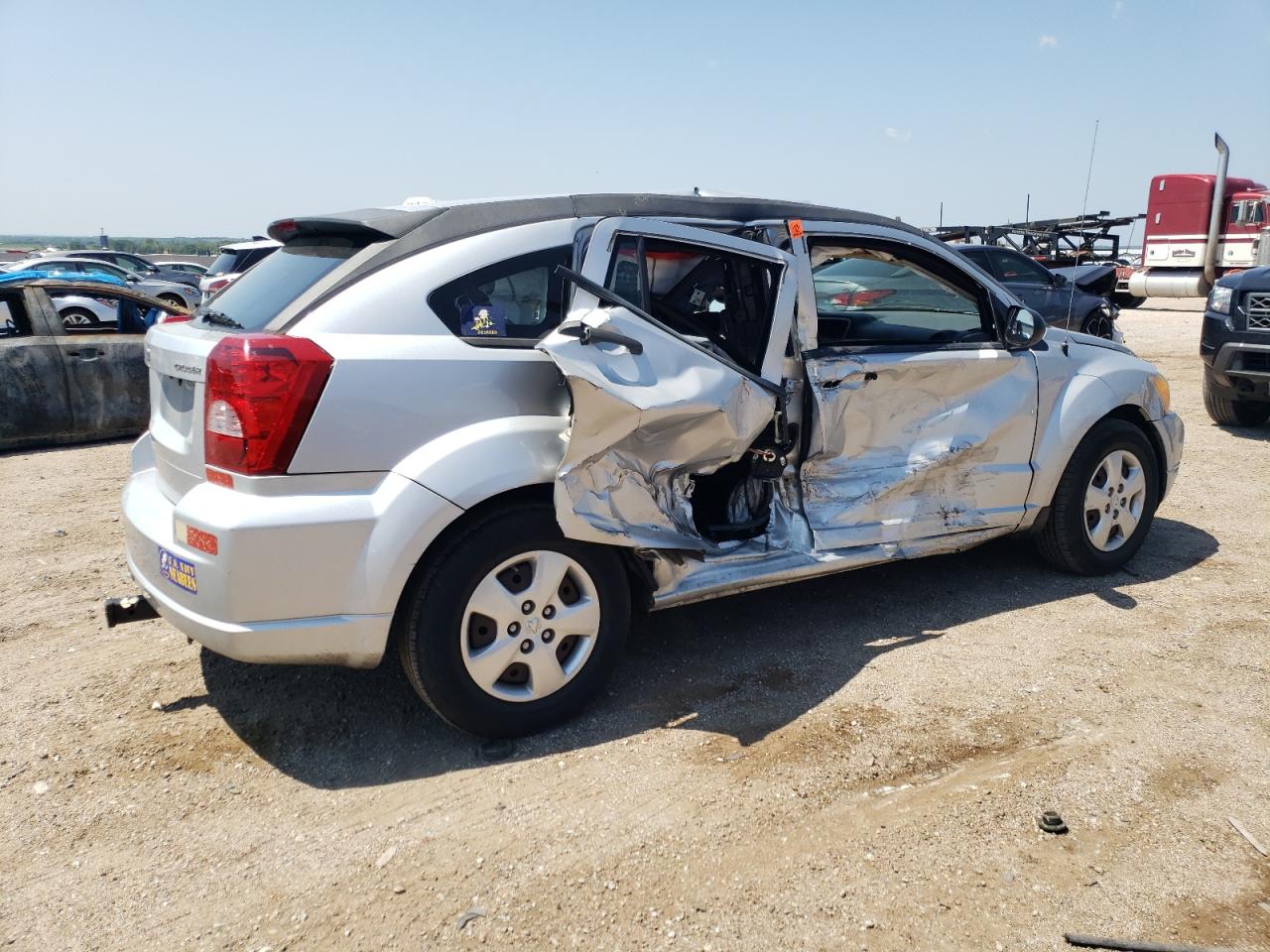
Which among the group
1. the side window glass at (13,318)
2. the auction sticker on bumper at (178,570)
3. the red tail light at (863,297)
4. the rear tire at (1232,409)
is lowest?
the rear tire at (1232,409)

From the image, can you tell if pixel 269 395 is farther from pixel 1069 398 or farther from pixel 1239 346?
pixel 1239 346

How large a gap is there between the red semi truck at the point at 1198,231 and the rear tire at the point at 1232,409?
15.8 metres

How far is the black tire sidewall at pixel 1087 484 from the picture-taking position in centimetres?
473

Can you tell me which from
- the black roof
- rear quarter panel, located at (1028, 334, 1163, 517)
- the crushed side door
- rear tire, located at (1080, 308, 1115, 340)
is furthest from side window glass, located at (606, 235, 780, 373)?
rear tire, located at (1080, 308, 1115, 340)

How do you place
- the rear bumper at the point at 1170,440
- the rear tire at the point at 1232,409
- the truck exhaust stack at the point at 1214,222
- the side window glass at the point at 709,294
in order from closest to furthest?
the side window glass at the point at 709,294 → the rear bumper at the point at 1170,440 → the rear tire at the point at 1232,409 → the truck exhaust stack at the point at 1214,222

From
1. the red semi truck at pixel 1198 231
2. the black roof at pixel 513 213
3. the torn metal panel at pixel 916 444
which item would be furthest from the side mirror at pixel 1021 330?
the red semi truck at pixel 1198 231

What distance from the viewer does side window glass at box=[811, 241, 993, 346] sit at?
426 centimetres

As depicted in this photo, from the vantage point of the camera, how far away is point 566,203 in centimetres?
350

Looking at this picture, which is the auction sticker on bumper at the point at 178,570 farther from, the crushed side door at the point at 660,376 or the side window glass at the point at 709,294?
the side window glass at the point at 709,294

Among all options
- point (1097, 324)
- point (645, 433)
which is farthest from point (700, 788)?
point (1097, 324)

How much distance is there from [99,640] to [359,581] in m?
1.96

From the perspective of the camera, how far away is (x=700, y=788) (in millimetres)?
3104

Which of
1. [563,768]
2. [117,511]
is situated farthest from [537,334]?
[117,511]

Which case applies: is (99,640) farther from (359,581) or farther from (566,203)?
(566,203)
